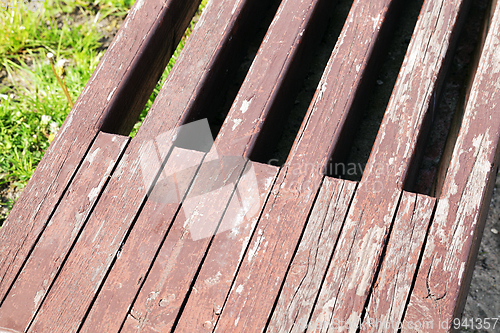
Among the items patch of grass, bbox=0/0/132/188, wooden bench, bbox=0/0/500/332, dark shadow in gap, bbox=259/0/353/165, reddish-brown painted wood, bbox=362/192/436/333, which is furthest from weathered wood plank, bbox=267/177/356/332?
patch of grass, bbox=0/0/132/188

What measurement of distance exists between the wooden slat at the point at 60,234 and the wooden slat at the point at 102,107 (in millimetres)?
35

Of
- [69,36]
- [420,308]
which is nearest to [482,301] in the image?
[420,308]

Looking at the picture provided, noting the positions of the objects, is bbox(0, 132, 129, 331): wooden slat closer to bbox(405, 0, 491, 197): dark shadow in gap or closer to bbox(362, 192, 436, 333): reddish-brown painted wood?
bbox(362, 192, 436, 333): reddish-brown painted wood

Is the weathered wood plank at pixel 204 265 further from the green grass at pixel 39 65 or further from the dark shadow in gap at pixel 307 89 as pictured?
the green grass at pixel 39 65

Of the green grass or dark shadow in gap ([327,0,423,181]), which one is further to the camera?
the green grass

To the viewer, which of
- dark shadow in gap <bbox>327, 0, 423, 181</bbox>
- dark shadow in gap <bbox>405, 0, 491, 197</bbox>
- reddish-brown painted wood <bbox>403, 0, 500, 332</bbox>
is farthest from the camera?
dark shadow in gap <bbox>327, 0, 423, 181</bbox>

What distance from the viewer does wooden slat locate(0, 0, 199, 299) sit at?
1.48m

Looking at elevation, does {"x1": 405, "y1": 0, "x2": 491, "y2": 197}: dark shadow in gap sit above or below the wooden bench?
above

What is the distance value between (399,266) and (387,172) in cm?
30

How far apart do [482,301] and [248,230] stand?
3.89ft

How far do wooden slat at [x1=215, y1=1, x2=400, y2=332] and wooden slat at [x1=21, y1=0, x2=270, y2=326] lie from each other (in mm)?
438

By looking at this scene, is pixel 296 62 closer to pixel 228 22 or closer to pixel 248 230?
pixel 228 22

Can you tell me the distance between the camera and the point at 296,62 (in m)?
1.71

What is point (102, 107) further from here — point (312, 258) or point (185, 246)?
point (312, 258)
